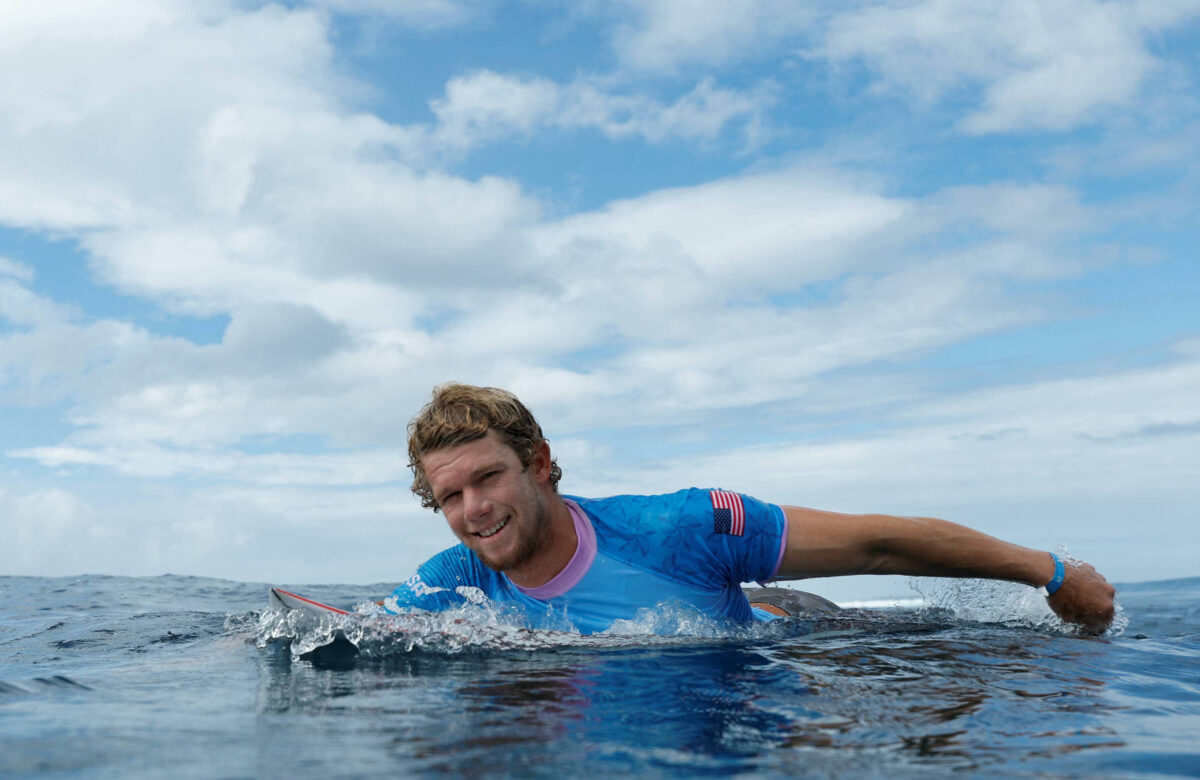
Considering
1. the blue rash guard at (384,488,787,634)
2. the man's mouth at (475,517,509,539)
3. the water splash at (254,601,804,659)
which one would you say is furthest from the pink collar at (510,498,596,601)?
the man's mouth at (475,517,509,539)

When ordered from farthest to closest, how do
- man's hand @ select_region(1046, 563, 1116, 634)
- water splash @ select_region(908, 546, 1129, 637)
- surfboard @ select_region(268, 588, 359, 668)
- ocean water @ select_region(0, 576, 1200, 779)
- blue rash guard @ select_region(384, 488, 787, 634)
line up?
water splash @ select_region(908, 546, 1129, 637), man's hand @ select_region(1046, 563, 1116, 634), blue rash guard @ select_region(384, 488, 787, 634), surfboard @ select_region(268, 588, 359, 668), ocean water @ select_region(0, 576, 1200, 779)

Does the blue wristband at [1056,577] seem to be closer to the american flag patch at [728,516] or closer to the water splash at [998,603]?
the water splash at [998,603]

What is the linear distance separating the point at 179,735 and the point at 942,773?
7.97ft

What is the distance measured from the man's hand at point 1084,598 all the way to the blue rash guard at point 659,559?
1.77 m

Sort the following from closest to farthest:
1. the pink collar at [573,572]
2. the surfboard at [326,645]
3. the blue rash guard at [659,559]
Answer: the surfboard at [326,645] < the blue rash guard at [659,559] < the pink collar at [573,572]

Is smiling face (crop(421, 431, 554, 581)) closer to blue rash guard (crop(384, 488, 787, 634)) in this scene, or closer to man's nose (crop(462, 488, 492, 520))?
man's nose (crop(462, 488, 492, 520))

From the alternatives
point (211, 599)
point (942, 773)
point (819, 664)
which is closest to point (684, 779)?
point (942, 773)

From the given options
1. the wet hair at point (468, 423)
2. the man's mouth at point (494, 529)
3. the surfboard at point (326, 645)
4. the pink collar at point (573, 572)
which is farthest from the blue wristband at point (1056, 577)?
the surfboard at point (326, 645)

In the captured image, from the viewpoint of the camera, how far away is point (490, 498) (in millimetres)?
5125

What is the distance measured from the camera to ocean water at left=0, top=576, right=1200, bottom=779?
2682mm

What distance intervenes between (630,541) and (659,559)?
20 cm

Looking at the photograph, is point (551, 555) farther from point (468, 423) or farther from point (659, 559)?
point (468, 423)

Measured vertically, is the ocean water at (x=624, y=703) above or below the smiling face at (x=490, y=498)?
below

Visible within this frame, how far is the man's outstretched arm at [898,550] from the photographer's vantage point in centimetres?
514
